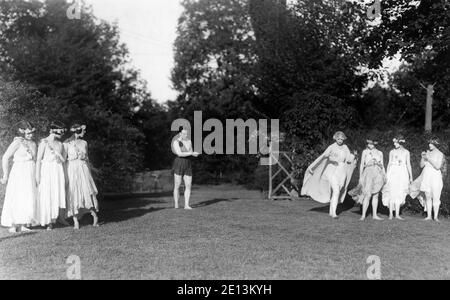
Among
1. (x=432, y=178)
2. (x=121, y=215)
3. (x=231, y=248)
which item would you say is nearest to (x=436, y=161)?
(x=432, y=178)

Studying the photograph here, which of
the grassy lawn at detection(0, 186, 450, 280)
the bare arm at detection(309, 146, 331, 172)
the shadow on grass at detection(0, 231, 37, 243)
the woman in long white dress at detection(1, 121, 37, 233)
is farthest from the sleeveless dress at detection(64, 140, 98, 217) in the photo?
the bare arm at detection(309, 146, 331, 172)

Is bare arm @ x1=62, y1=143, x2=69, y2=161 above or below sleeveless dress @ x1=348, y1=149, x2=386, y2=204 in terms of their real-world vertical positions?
above

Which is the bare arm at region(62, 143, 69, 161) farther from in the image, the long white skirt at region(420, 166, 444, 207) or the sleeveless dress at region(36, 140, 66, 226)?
the long white skirt at region(420, 166, 444, 207)

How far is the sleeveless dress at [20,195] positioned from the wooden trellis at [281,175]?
11.9 metres

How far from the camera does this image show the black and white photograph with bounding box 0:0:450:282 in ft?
29.4

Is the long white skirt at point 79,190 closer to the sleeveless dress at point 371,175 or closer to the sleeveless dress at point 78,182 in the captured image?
the sleeveless dress at point 78,182

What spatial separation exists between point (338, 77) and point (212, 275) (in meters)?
20.8

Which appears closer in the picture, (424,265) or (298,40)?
(424,265)

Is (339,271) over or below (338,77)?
below

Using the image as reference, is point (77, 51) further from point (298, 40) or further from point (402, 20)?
point (402, 20)
